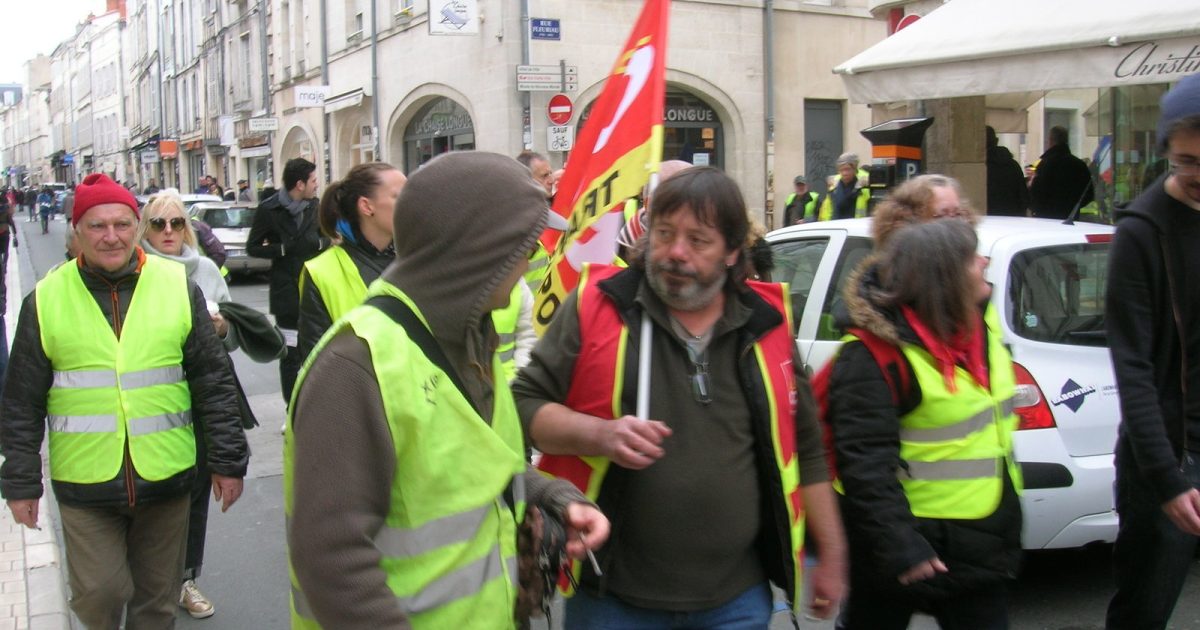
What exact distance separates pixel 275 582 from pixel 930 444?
3518 mm

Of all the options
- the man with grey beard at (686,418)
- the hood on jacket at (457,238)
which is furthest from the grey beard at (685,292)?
the hood on jacket at (457,238)

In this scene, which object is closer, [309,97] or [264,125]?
[309,97]

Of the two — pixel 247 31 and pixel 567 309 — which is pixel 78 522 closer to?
pixel 567 309

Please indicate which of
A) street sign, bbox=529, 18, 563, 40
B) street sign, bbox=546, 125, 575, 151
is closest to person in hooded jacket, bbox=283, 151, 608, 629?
street sign, bbox=546, 125, 575, 151

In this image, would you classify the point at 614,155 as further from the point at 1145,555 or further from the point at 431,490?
the point at 1145,555

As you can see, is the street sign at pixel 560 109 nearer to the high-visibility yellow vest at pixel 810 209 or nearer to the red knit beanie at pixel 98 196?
the high-visibility yellow vest at pixel 810 209

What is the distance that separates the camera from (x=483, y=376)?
209 cm

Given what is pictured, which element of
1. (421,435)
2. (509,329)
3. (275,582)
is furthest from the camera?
(275,582)

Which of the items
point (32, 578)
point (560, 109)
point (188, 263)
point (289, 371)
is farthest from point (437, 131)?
point (32, 578)

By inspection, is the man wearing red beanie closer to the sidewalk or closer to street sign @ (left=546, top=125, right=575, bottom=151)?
the sidewalk

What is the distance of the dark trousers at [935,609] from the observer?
2.87m

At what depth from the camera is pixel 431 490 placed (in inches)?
73.0

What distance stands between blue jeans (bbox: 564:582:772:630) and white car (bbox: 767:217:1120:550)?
190 cm

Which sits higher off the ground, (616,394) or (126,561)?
(616,394)
